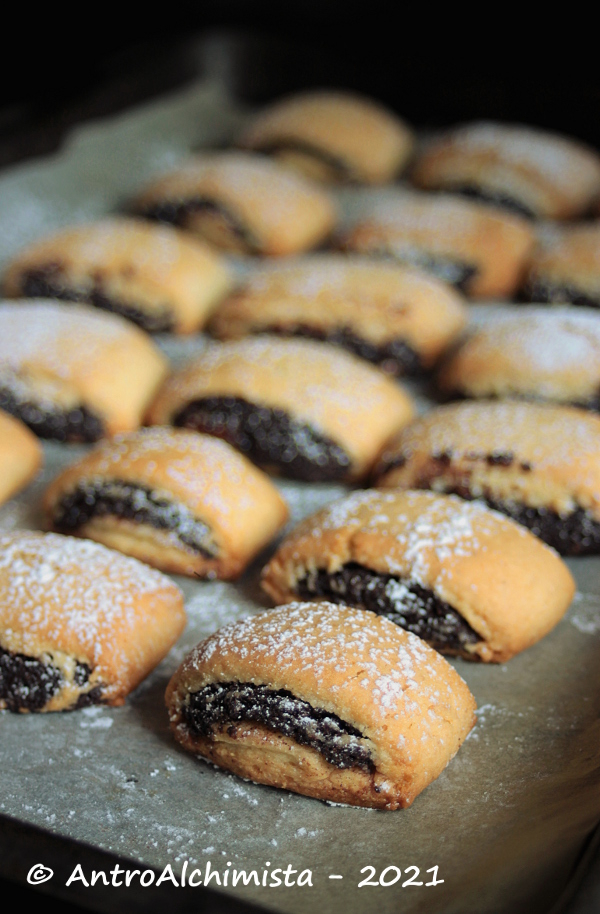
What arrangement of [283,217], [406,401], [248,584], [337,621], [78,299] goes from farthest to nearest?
[283,217]
[78,299]
[406,401]
[248,584]
[337,621]

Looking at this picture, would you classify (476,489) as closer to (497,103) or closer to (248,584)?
(248,584)

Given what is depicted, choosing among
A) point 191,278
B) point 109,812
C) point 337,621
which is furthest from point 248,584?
point 191,278

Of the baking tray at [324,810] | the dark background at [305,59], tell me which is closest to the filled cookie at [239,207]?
the dark background at [305,59]

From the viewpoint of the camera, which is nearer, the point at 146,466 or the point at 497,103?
the point at 146,466

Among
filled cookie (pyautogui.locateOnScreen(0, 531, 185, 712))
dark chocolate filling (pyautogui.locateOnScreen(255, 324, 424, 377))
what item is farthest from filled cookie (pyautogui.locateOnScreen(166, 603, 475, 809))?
dark chocolate filling (pyautogui.locateOnScreen(255, 324, 424, 377))

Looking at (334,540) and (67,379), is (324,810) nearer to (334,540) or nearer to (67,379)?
(334,540)

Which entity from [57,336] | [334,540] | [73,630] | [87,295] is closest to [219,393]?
[57,336]

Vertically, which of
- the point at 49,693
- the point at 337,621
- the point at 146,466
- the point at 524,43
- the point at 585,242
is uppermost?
the point at 524,43
